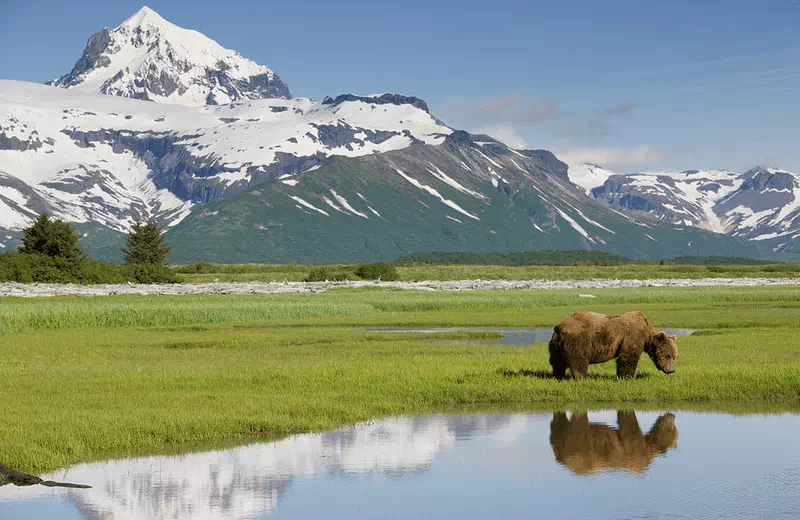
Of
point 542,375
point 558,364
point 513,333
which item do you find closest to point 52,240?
point 513,333

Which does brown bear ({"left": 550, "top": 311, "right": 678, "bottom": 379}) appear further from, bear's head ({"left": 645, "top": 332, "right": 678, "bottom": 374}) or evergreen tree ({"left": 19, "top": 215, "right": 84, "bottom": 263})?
evergreen tree ({"left": 19, "top": 215, "right": 84, "bottom": 263})

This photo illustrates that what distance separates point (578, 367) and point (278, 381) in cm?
1011

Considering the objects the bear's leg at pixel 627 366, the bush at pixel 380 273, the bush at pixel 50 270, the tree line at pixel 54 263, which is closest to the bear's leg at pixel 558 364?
the bear's leg at pixel 627 366

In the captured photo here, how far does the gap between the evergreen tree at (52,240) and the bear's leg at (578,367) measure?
104 m

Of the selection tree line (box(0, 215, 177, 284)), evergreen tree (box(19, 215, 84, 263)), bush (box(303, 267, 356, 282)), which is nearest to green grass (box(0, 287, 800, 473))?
tree line (box(0, 215, 177, 284))

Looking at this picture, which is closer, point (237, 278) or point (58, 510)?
point (58, 510)

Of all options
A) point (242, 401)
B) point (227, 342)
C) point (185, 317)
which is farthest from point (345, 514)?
point (185, 317)

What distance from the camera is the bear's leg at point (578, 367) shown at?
32.0m

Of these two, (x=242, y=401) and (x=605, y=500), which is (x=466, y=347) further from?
(x=605, y=500)

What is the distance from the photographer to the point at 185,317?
74.1 m

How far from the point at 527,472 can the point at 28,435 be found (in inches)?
464

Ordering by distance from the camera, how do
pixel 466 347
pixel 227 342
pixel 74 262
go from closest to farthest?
pixel 466 347
pixel 227 342
pixel 74 262

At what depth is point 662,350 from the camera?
32406 mm

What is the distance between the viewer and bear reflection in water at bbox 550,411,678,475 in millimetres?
23281
